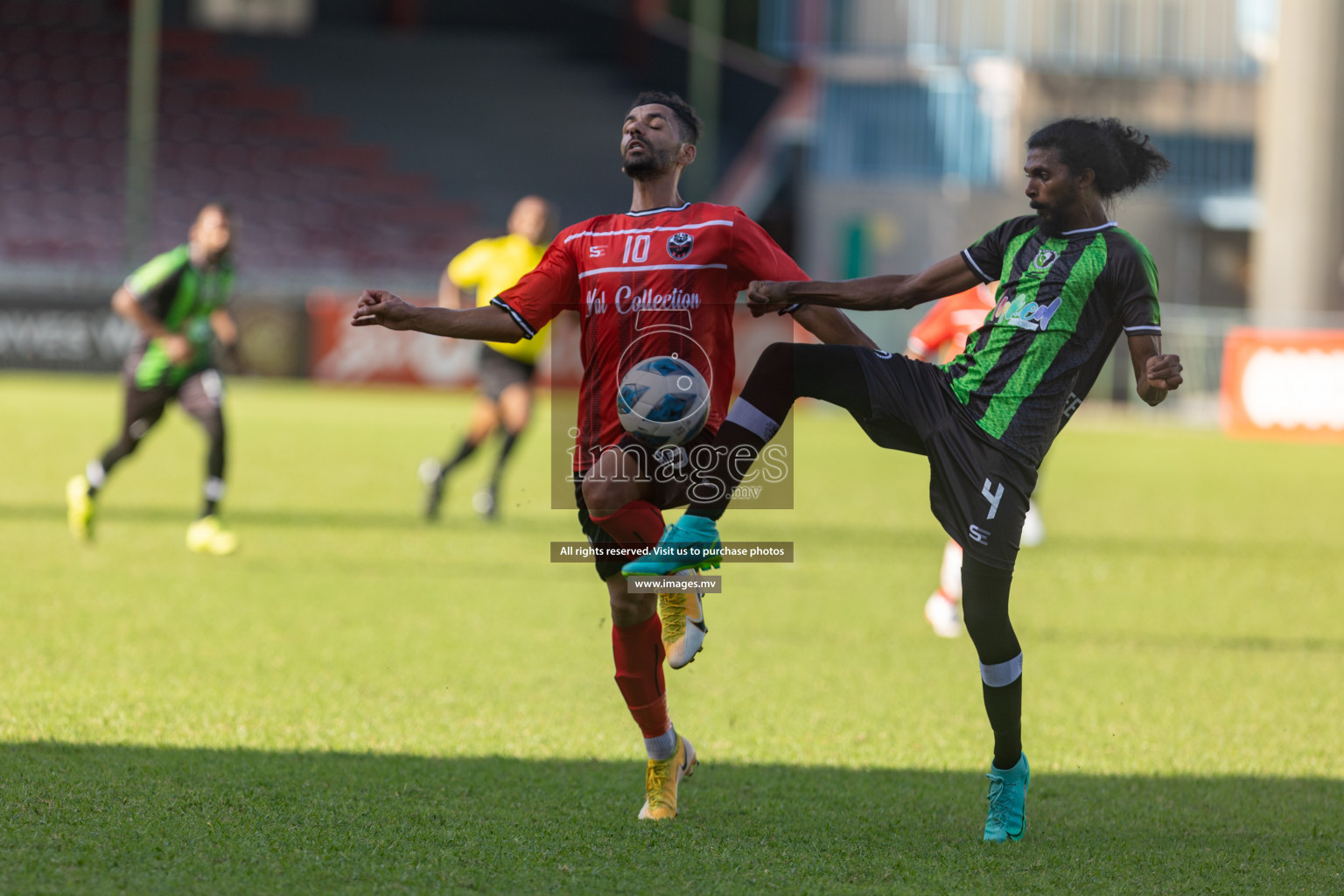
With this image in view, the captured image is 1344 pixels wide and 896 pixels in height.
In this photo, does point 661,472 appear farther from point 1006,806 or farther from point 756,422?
point 1006,806

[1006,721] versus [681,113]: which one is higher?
[681,113]

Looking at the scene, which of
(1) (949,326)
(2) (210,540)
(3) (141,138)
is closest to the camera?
(1) (949,326)

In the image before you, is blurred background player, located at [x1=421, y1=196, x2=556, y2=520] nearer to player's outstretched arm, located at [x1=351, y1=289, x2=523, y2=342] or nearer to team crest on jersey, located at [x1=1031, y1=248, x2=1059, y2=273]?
player's outstretched arm, located at [x1=351, y1=289, x2=523, y2=342]

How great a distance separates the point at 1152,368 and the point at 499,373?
7.97 meters

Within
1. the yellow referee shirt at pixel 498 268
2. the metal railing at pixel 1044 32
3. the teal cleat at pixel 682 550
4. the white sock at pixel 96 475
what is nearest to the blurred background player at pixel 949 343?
the teal cleat at pixel 682 550

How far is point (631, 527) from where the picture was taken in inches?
171

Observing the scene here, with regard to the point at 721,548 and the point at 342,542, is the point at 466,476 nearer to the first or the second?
the point at 342,542

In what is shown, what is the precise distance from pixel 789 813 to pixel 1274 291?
24.7 m

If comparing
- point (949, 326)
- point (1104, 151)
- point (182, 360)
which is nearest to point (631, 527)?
point (1104, 151)

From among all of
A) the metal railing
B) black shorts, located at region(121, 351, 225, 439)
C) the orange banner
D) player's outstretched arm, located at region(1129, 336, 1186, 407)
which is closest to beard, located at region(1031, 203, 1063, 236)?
player's outstretched arm, located at region(1129, 336, 1186, 407)

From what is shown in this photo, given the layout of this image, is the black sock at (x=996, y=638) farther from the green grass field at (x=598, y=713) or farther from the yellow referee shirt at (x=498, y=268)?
the yellow referee shirt at (x=498, y=268)

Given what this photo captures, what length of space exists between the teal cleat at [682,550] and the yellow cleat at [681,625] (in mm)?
476

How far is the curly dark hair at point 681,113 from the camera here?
4430 millimetres

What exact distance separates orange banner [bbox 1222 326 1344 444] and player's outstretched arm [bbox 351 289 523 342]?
19.3 meters
